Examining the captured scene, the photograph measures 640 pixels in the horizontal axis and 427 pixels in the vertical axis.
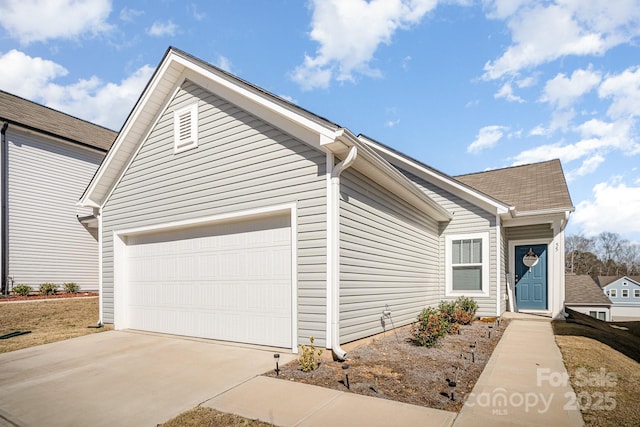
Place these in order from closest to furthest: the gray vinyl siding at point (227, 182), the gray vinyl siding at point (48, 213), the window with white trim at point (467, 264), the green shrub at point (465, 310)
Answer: the gray vinyl siding at point (227, 182) < the green shrub at point (465, 310) < the window with white trim at point (467, 264) < the gray vinyl siding at point (48, 213)

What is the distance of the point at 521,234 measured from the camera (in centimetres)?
1162

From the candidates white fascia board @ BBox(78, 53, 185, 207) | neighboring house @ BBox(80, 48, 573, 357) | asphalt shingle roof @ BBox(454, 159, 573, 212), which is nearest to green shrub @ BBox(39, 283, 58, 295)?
neighboring house @ BBox(80, 48, 573, 357)

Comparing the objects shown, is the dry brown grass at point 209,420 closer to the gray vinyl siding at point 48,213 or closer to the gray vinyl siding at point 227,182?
the gray vinyl siding at point 227,182

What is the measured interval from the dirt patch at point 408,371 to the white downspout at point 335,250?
436 mm

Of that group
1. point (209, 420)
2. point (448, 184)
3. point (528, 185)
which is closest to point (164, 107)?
point (209, 420)

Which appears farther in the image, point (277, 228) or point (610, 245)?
point (610, 245)

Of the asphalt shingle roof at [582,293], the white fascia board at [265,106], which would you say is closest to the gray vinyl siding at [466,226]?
the white fascia board at [265,106]

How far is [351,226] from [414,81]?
7.34 metres

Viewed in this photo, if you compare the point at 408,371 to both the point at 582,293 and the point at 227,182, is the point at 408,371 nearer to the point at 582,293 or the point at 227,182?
the point at 227,182

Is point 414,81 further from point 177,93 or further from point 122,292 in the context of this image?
point 122,292

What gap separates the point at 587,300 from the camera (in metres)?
24.8

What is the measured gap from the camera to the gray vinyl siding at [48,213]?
44.5 feet

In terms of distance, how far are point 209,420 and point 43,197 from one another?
1481 centimetres

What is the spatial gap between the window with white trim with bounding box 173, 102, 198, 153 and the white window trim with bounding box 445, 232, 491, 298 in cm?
774
